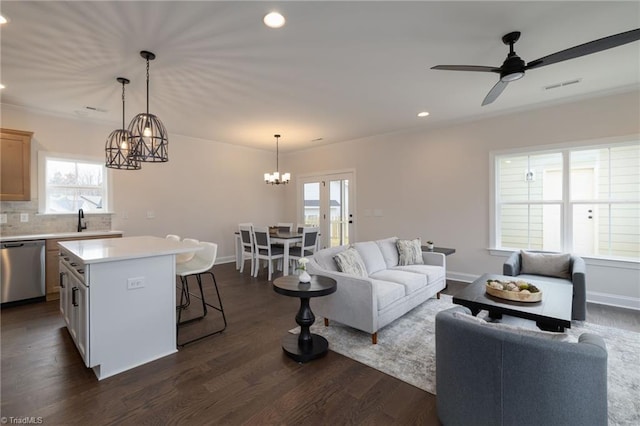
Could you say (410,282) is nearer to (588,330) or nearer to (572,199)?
(588,330)

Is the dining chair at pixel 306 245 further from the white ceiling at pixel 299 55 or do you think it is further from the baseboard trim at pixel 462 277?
the baseboard trim at pixel 462 277

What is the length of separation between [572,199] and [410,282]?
297 centimetres

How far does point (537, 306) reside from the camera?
2.39 metres

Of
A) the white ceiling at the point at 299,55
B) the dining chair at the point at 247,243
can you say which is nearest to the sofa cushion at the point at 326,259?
the white ceiling at the point at 299,55

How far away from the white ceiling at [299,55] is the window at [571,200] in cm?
90

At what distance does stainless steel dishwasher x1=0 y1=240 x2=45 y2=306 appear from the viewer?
3805 millimetres

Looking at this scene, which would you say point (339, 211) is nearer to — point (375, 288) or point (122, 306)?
point (375, 288)

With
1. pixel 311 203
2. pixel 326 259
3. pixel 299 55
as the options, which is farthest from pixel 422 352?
pixel 311 203

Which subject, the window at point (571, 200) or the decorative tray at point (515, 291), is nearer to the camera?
the decorative tray at point (515, 291)

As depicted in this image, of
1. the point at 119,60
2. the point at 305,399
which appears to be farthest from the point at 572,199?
the point at 119,60

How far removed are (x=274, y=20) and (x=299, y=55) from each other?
1.92 ft

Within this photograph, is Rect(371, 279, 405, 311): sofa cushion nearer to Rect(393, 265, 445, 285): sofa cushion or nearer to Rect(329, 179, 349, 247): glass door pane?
Rect(393, 265, 445, 285): sofa cushion

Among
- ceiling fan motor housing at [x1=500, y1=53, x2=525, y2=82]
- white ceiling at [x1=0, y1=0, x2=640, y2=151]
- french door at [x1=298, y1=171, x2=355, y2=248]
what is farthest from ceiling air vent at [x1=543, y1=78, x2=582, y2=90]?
french door at [x1=298, y1=171, x2=355, y2=248]

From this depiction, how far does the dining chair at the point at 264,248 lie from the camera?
525cm
